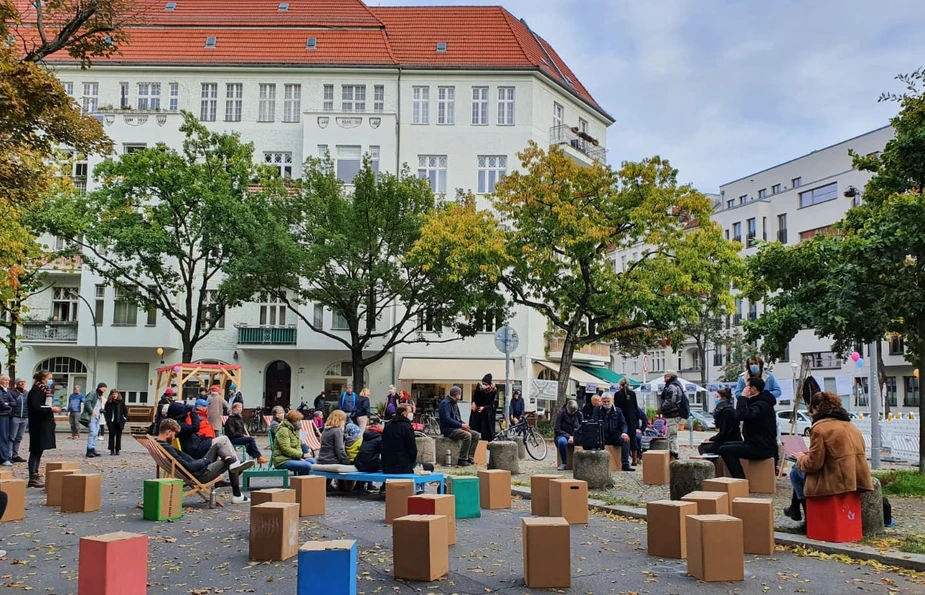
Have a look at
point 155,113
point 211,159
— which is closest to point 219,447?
point 211,159

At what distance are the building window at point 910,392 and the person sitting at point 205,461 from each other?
51.1 meters

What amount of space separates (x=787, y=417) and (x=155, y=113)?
33903mm

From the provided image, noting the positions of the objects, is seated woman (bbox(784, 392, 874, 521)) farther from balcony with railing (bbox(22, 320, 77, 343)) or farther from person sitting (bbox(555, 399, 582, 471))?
balcony with railing (bbox(22, 320, 77, 343))

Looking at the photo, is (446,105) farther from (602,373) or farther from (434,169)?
(602,373)

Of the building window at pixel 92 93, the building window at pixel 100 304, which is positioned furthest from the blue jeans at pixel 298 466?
the building window at pixel 92 93

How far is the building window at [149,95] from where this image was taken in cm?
4538

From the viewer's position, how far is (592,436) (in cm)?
1598

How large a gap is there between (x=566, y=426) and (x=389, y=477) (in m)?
6.29

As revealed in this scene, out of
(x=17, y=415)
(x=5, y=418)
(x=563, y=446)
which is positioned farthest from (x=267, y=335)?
(x=563, y=446)

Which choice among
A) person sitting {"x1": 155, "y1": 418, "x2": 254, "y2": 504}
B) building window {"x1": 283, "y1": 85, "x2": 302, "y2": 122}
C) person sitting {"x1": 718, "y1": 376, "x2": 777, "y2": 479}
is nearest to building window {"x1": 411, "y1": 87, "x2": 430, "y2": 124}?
building window {"x1": 283, "y1": 85, "x2": 302, "y2": 122}

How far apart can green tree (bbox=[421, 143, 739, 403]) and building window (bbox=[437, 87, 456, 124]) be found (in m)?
17.6

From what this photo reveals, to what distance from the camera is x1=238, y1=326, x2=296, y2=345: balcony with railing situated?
141ft

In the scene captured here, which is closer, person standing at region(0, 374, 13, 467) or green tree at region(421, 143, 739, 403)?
person standing at region(0, 374, 13, 467)

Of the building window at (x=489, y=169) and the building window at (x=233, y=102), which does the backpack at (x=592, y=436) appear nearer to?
the building window at (x=489, y=169)
